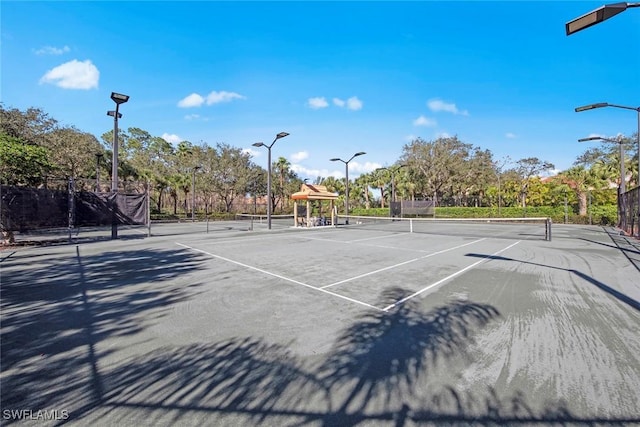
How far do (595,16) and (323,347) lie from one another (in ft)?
21.8

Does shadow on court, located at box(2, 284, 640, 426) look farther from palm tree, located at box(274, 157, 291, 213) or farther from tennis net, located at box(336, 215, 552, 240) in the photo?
palm tree, located at box(274, 157, 291, 213)

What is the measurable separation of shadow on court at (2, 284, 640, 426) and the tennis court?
0.01 m

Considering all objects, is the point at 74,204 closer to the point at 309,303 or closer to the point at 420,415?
the point at 309,303

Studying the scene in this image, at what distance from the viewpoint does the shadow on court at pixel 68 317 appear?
8.98ft

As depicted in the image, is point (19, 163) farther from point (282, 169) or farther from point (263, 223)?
point (282, 169)

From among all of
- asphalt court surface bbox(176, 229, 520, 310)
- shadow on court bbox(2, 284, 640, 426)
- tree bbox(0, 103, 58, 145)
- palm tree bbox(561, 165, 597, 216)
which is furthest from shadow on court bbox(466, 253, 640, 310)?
palm tree bbox(561, 165, 597, 216)

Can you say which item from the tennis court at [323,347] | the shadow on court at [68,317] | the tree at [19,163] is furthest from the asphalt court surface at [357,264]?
the tree at [19,163]

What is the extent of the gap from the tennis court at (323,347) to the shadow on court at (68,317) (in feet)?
0.08

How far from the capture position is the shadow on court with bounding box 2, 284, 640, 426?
7.72 feet

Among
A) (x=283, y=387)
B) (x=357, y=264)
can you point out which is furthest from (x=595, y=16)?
(x=283, y=387)

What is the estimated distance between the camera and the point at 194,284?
6.38 m

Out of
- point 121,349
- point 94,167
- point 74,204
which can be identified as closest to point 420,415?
point 121,349

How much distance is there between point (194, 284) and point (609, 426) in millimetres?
6301

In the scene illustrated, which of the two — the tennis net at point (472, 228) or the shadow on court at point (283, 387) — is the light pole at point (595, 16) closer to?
the shadow on court at point (283, 387)
